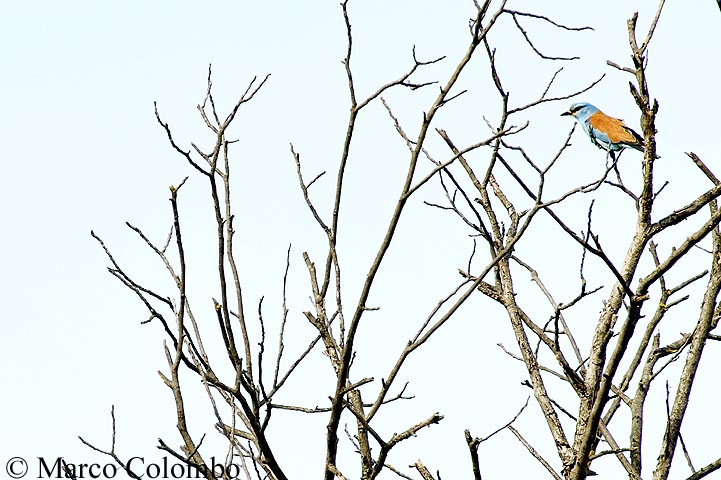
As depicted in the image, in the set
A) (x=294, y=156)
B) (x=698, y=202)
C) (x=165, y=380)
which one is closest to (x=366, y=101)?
(x=294, y=156)

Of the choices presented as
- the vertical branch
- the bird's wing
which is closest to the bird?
the bird's wing

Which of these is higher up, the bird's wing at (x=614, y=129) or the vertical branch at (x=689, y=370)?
the bird's wing at (x=614, y=129)

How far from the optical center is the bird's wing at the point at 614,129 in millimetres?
6109

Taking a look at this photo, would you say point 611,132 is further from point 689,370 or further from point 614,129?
point 689,370

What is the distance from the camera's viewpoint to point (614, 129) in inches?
242

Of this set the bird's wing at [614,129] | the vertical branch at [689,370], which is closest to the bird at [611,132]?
the bird's wing at [614,129]

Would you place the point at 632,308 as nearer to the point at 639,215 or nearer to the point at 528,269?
the point at 639,215

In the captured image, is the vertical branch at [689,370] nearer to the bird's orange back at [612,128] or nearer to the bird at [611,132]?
the bird at [611,132]

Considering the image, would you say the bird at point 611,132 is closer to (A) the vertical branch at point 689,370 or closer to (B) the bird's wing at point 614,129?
(B) the bird's wing at point 614,129

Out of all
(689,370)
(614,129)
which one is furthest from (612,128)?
(689,370)

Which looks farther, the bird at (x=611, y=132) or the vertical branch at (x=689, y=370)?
the bird at (x=611, y=132)

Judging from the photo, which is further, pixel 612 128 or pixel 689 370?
pixel 612 128

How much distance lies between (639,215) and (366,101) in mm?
960

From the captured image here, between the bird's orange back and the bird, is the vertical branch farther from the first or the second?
the bird's orange back
